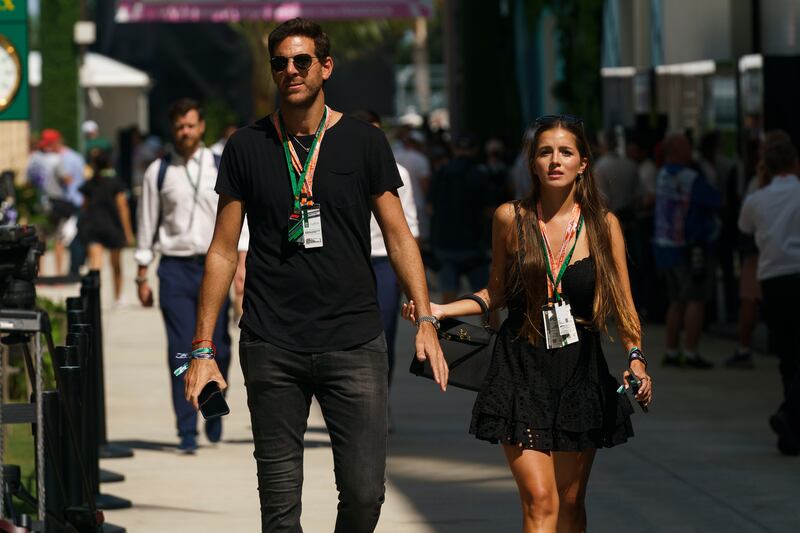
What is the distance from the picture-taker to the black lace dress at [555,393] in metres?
5.70

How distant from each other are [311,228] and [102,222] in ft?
46.6

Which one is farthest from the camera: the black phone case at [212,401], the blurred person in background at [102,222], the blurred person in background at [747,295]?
the blurred person in background at [102,222]

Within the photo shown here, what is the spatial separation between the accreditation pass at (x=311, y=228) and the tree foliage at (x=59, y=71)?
30751 mm

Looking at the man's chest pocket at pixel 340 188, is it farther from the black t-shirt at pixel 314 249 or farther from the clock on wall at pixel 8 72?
the clock on wall at pixel 8 72

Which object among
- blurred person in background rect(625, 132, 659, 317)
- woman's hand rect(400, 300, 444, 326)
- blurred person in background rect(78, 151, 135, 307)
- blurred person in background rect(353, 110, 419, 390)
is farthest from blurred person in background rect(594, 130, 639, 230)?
woman's hand rect(400, 300, 444, 326)

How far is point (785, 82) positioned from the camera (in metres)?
14.4

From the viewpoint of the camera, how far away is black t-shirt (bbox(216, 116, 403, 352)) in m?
5.31

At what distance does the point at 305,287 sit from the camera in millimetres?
5301

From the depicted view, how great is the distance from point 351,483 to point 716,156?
11.8 metres

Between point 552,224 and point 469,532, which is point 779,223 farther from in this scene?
point 552,224

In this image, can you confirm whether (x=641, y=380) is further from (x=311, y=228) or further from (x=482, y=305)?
(x=311, y=228)

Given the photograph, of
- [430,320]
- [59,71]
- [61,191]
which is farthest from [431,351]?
[59,71]

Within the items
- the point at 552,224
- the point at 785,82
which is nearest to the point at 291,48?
the point at 552,224

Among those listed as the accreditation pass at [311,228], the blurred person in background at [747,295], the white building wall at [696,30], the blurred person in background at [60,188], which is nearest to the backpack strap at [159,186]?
the accreditation pass at [311,228]
